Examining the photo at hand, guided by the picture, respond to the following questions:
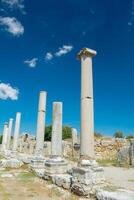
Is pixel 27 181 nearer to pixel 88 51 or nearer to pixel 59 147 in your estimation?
pixel 59 147

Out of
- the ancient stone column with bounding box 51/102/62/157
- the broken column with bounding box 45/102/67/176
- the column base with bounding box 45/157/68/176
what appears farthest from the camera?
the ancient stone column with bounding box 51/102/62/157

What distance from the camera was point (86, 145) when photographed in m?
8.07

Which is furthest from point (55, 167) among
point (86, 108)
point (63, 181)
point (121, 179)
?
point (86, 108)

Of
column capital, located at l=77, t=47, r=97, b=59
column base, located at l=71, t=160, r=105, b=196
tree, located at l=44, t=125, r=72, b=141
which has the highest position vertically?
tree, located at l=44, t=125, r=72, b=141

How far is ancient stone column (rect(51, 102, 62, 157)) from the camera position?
10.9 meters

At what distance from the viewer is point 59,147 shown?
11.0 m

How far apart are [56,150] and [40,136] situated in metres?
2.84

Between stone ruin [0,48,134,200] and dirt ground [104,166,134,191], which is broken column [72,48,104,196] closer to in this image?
stone ruin [0,48,134,200]

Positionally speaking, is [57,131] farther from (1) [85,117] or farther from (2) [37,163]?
(1) [85,117]

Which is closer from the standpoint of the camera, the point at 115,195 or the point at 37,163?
the point at 115,195

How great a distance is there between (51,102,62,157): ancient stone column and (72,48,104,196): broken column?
2.99 m

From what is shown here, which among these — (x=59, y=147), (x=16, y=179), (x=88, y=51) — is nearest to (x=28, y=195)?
(x=16, y=179)

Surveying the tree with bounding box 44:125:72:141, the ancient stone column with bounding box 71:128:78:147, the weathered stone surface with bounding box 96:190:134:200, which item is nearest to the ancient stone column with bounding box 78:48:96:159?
the weathered stone surface with bounding box 96:190:134:200

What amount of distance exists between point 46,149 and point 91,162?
716 inches
